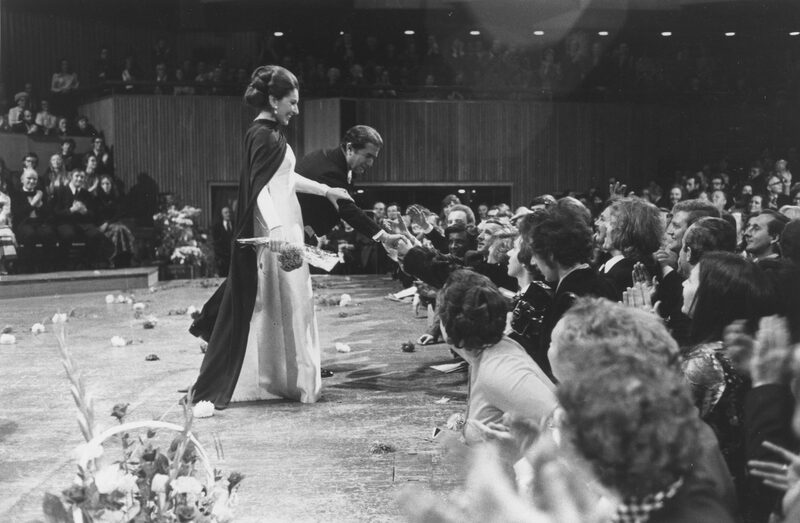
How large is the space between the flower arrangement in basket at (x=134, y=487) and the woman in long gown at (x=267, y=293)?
286 centimetres

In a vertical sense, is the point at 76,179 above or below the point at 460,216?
above

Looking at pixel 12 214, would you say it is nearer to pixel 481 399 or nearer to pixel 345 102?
pixel 345 102

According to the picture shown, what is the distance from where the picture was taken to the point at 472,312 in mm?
2941

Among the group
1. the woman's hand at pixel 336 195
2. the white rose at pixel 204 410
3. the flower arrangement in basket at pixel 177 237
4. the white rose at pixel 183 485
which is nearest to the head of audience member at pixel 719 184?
the flower arrangement in basket at pixel 177 237

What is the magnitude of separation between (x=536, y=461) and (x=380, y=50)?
17605 millimetres

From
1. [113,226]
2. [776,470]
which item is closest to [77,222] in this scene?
[113,226]

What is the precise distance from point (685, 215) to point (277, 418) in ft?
7.87

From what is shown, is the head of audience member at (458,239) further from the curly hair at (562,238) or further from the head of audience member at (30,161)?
the head of audience member at (30,161)

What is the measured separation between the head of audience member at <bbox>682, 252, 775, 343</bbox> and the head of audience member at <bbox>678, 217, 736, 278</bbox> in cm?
104

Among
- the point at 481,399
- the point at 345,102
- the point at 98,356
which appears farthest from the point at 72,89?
the point at 481,399

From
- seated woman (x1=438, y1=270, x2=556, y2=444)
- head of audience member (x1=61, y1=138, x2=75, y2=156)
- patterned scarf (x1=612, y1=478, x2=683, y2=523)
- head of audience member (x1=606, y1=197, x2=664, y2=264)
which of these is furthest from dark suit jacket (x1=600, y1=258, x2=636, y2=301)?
head of audience member (x1=61, y1=138, x2=75, y2=156)

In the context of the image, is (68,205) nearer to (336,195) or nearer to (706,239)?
(336,195)

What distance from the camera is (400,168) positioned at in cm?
1758

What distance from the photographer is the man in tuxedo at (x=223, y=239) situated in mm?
15984
